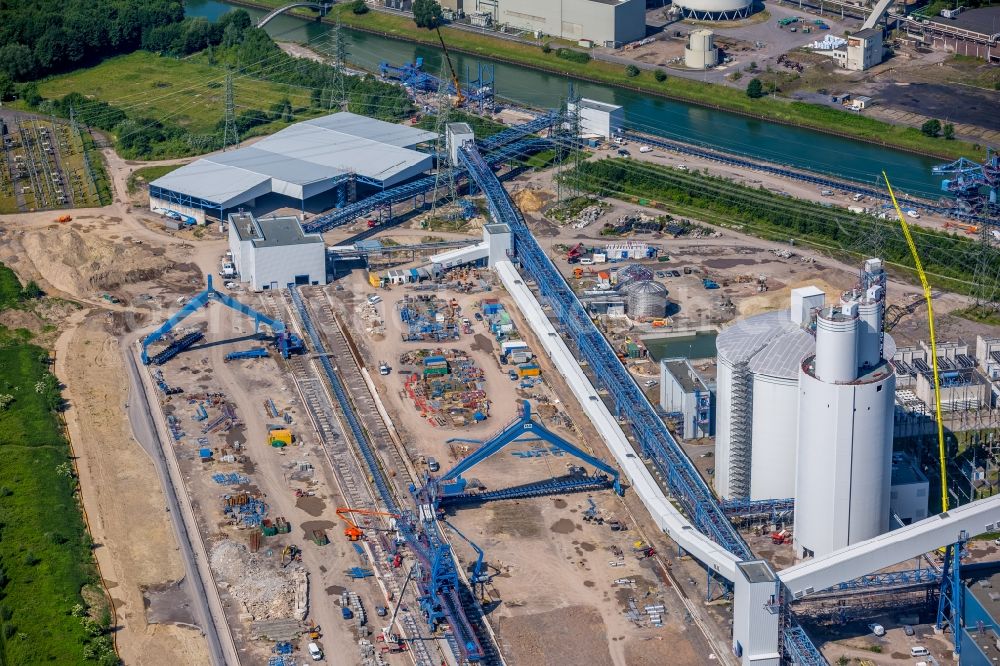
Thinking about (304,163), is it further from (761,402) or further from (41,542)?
(761,402)

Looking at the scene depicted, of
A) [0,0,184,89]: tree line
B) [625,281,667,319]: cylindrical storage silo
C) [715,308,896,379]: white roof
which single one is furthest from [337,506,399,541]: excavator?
[0,0,184,89]: tree line

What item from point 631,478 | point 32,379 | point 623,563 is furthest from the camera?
point 32,379

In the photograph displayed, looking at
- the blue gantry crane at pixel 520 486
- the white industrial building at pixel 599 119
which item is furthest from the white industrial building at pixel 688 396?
the white industrial building at pixel 599 119

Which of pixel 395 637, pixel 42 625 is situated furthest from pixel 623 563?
pixel 42 625

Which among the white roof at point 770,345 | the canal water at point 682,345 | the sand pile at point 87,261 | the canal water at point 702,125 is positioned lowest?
the sand pile at point 87,261

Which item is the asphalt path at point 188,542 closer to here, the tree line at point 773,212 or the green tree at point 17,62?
the tree line at point 773,212

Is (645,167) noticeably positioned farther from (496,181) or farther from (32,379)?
(32,379)

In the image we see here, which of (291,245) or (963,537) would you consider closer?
(963,537)
